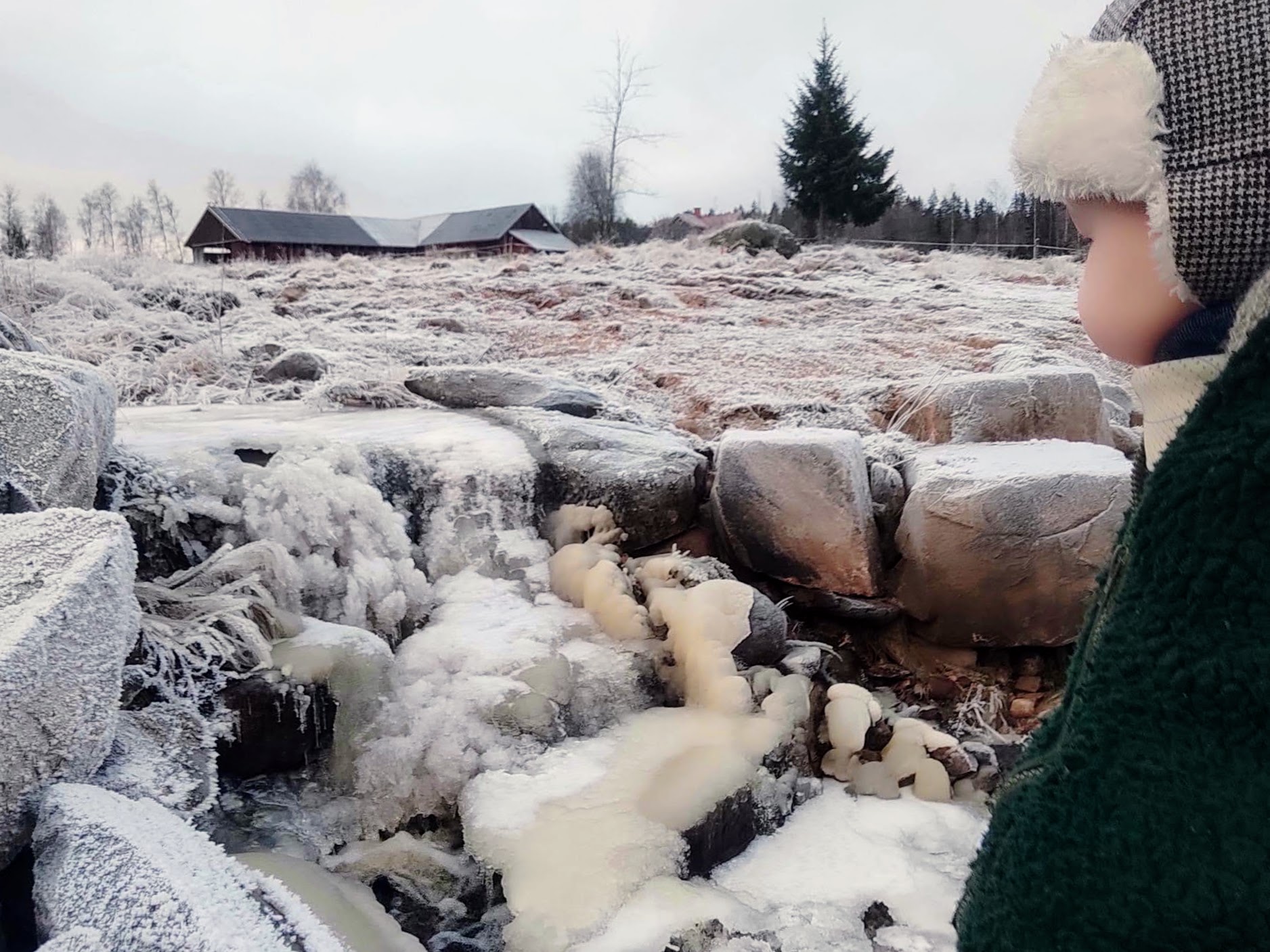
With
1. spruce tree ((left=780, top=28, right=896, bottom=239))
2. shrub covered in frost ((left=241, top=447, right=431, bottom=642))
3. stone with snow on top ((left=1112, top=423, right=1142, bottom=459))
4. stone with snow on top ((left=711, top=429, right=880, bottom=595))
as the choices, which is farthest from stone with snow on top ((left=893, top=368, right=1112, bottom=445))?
spruce tree ((left=780, top=28, right=896, bottom=239))

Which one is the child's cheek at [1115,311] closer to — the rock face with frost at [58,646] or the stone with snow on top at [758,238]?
the rock face with frost at [58,646]

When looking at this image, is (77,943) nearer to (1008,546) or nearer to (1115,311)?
(1115,311)

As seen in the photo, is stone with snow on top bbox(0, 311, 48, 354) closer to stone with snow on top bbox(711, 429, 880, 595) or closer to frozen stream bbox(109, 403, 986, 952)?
frozen stream bbox(109, 403, 986, 952)

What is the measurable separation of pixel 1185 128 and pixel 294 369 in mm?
5810

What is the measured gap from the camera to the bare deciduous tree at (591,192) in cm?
2598

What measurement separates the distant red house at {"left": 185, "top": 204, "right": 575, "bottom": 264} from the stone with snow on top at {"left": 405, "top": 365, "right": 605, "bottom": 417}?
18860 millimetres

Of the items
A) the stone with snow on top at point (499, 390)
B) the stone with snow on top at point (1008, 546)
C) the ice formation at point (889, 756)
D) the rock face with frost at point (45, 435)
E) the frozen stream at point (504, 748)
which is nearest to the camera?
the frozen stream at point (504, 748)

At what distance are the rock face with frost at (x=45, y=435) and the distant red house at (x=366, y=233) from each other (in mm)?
21285

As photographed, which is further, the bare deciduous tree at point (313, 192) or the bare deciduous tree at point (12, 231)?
the bare deciduous tree at point (313, 192)

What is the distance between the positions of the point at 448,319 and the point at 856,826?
21.8ft

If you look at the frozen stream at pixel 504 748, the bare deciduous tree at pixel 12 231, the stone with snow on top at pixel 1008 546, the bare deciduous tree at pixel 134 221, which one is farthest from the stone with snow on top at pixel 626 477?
the bare deciduous tree at pixel 134 221

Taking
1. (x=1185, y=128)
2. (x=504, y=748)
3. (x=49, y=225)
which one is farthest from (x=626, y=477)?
(x=49, y=225)

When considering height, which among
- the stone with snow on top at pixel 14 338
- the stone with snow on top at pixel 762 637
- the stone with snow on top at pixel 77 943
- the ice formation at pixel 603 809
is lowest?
the ice formation at pixel 603 809

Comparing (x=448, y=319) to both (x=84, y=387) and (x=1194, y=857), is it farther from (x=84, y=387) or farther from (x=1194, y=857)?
(x=1194, y=857)
